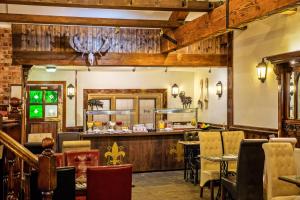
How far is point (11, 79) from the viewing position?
7.60m

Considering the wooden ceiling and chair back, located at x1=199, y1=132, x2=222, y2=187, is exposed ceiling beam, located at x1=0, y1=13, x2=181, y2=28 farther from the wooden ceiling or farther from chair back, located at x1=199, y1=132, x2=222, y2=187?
chair back, located at x1=199, y1=132, x2=222, y2=187

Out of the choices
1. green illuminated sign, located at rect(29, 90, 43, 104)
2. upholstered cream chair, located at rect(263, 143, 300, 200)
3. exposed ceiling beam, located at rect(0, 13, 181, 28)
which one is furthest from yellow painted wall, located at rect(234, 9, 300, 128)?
green illuminated sign, located at rect(29, 90, 43, 104)

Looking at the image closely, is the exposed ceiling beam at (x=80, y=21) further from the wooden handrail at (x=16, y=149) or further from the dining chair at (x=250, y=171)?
the wooden handrail at (x=16, y=149)

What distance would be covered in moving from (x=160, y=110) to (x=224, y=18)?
3.61m

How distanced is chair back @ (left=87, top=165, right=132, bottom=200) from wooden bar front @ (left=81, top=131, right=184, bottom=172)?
14.4 ft

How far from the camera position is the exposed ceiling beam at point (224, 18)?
13.6 feet

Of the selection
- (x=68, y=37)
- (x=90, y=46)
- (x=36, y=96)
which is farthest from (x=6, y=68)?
(x=36, y=96)

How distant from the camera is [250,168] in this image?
4.96 meters

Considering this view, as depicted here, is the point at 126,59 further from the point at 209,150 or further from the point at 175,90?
the point at 175,90

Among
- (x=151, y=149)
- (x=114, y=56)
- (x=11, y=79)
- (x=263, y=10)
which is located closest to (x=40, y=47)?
(x=11, y=79)

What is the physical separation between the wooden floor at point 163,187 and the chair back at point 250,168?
4.61 feet

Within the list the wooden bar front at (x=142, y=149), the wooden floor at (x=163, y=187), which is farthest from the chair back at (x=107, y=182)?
the wooden bar front at (x=142, y=149)

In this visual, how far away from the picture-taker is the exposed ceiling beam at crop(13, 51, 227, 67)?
773 cm

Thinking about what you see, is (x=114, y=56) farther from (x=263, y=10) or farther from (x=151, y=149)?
(x=263, y=10)
